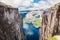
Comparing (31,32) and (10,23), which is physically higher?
(10,23)

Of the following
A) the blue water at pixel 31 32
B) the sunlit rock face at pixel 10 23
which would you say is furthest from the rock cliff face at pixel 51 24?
the sunlit rock face at pixel 10 23

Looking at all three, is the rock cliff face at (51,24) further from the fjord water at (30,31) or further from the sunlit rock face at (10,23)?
the sunlit rock face at (10,23)

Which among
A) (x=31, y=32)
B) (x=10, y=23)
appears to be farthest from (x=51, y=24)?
(x=10, y=23)

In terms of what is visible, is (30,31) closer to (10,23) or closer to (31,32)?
(31,32)

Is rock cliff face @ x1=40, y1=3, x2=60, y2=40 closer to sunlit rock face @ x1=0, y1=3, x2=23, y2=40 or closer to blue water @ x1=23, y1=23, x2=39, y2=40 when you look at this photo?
blue water @ x1=23, y1=23, x2=39, y2=40

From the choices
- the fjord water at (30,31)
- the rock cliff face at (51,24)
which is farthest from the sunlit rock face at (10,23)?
the rock cliff face at (51,24)

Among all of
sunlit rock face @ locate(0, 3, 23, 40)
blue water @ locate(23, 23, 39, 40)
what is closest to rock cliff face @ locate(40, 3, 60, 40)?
blue water @ locate(23, 23, 39, 40)
